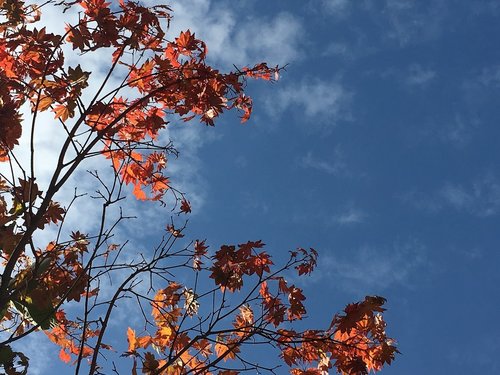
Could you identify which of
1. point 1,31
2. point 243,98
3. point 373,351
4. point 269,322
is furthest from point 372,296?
point 1,31

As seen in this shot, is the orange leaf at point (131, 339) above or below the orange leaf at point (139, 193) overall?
below

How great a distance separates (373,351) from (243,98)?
2428 millimetres

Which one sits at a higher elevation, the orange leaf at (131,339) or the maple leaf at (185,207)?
the maple leaf at (185,207)

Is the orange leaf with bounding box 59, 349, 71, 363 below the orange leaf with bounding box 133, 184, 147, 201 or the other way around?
below

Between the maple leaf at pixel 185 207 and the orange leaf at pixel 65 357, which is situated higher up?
the maple leaf at pixel 185 207

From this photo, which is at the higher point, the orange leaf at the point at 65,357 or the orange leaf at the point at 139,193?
the orange leaf at the point at 139,193

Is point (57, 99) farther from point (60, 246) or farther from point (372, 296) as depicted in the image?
point (372, 296)

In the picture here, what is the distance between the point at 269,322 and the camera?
4457mm

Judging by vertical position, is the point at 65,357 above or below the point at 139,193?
below

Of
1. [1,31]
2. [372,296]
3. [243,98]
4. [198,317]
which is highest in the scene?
[243,98]

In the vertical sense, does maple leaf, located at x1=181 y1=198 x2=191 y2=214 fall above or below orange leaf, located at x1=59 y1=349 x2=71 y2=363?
above

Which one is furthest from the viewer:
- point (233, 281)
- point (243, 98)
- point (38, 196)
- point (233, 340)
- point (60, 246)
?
point (243, 98)

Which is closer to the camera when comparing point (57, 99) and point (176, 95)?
point (57, 99)

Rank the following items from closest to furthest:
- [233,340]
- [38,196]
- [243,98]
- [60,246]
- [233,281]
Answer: [38,196] < [60,246] < [233,281] < [233,340] < [243,98]
